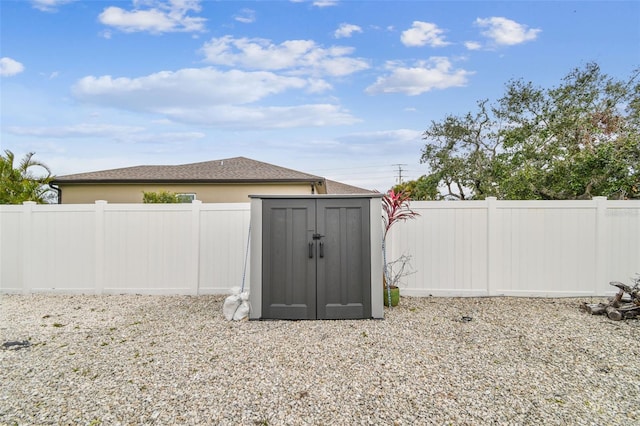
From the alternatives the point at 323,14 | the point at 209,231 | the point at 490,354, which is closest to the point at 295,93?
the point at 323,14

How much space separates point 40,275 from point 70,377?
14.4 feet

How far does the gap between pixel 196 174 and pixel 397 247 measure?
8.12 m

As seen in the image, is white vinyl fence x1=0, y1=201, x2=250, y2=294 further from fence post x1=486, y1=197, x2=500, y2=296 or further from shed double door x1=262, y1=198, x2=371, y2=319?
fence post x1=486, y1=197, x2=500, y2=296

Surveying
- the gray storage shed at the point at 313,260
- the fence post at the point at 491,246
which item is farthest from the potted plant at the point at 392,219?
the fence post at the point at 491,246

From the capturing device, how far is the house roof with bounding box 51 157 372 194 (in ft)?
35.0

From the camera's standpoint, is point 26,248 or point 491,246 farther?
point 26,248

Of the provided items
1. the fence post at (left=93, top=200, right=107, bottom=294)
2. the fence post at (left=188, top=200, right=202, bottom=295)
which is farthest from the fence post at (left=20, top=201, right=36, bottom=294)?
the fence post at (left=188, top=200, right=202, bottom=295)

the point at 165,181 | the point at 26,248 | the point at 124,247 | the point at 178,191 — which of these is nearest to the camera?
the point at 124,247

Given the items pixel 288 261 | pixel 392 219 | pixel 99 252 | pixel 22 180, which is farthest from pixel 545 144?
pixel 22 180

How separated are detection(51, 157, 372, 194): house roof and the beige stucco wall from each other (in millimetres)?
207

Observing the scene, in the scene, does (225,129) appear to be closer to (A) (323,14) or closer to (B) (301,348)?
(A) (323,14)

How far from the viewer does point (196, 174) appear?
1138 centimetres

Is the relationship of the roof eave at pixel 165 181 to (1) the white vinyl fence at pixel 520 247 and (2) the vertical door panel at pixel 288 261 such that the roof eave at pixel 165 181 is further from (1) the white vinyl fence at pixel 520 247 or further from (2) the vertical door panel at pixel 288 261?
(2) the vertical door panel at pixel 288 261

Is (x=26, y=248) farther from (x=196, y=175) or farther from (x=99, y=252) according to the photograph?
(x=196, y=175)
